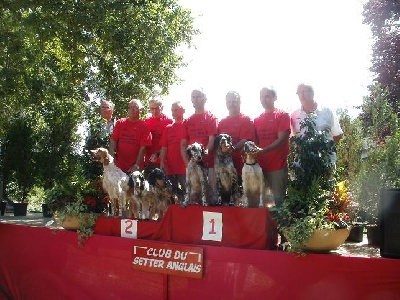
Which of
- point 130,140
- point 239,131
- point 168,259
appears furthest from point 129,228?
point 239,131

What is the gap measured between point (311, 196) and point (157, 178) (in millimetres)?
2087

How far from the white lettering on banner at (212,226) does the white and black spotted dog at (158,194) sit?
92 cm

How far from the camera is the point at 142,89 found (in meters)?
15.0

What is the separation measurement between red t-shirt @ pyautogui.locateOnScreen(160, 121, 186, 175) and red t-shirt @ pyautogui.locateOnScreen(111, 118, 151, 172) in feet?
1.21

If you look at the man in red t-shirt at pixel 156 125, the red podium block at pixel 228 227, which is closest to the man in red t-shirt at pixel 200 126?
the red podium block at pixel 228 227

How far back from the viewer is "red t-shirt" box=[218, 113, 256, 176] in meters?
5.44

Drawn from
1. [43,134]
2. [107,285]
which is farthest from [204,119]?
[43,134]

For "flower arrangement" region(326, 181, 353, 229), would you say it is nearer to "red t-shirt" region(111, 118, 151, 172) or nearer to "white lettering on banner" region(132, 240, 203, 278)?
"white lettering on banner" region(132, 240, 203, 278)

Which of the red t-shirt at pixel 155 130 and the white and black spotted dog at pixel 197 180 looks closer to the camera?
the white and black spotted dog at pixel 197 180

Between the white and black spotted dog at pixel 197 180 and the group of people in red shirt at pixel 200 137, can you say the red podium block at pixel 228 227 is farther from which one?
the group of people in red shirt at pixel 200 137

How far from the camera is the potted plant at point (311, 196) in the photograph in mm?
4176

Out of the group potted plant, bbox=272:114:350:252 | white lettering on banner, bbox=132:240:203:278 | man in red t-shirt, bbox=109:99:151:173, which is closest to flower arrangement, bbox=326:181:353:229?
potted plant, bbox=272:114:350:252

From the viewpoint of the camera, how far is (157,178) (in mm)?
5773

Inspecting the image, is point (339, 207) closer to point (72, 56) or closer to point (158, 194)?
point (158, 194)
